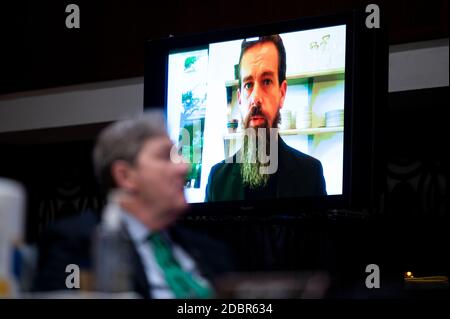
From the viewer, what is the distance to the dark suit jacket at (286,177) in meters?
1.81

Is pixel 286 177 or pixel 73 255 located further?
pixel 286 177

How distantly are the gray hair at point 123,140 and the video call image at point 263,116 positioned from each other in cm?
74

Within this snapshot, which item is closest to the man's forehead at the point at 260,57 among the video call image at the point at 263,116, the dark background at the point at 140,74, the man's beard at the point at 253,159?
the video call image at the point at 263,116

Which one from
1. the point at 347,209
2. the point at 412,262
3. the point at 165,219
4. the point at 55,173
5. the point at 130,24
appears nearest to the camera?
the point at 165,219

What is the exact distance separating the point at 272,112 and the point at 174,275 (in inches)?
31.0

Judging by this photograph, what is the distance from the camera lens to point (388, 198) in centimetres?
295

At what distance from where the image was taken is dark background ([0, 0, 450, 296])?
271 cm

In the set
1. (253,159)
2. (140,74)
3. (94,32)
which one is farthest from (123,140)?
(94,32)

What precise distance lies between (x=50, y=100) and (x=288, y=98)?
5.02 feet

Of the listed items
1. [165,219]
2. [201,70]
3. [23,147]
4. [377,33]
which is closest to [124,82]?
[23,147]

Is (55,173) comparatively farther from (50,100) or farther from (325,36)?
(325,36)

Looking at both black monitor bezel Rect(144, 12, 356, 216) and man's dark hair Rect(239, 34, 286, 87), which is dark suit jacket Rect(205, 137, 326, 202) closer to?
black monitor bezel Rect(144, 12, 356, 216)

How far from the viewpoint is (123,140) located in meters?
1.05

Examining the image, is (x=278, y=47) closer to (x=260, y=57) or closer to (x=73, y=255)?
(x=260, y=57)
